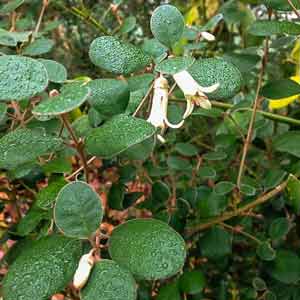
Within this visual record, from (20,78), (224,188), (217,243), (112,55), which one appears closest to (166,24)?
(112,55)

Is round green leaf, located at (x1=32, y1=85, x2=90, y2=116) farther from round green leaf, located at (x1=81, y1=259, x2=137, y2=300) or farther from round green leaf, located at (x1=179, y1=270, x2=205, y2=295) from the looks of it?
round green leaf, located at (x1=179, y1=270, x2=205, y2=295)

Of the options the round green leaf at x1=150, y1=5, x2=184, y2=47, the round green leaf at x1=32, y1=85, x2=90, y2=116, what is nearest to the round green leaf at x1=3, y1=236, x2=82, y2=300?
the round green leaf at x1=32, y1=85, x2=90, y2=116

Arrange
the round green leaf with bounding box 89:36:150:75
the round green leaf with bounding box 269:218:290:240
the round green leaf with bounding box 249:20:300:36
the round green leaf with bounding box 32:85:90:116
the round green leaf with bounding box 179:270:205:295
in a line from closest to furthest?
the round green leaf with bounding box 32:85:90:116
the round green leaf with bounding box 89:36:150:75
the round green leaf with bounding box 249:20:300:36
the round green leaf with bounding box 179:270:205:295
the round green leaf with bounding box 269:218:290:240

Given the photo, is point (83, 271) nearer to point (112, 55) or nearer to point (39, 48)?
point (112, 55)

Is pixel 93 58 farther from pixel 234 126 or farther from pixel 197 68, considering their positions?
pixel 234 126

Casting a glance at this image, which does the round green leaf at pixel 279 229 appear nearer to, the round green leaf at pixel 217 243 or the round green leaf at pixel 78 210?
the round green leaf at pixel 217 243

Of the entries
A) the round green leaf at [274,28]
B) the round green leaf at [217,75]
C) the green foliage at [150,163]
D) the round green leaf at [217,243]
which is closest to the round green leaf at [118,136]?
the green foliage at [150,163]

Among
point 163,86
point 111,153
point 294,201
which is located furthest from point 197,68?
point 294,201
